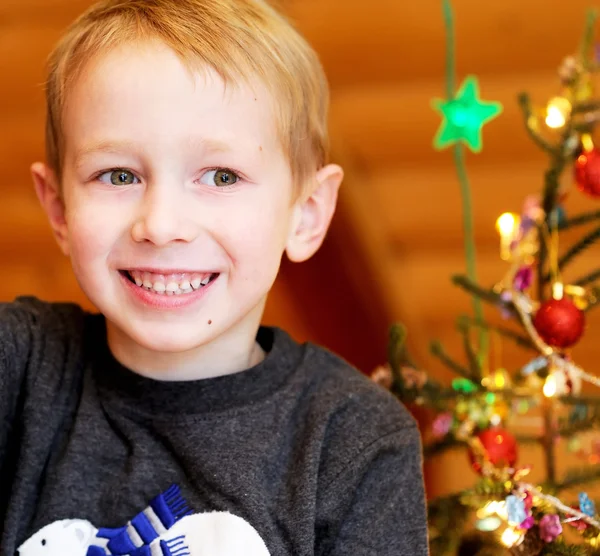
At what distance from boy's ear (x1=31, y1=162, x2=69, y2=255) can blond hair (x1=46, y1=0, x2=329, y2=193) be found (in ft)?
0.05

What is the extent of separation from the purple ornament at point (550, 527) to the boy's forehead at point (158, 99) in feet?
1.93

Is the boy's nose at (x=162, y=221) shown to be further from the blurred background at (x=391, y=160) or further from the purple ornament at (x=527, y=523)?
the blurred background at (x=391, y=160)

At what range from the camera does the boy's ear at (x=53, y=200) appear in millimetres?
1136

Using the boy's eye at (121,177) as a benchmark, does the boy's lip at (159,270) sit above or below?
below

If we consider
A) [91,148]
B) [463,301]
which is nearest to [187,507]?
[91,148]

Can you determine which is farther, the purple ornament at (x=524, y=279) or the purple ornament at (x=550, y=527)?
the purple ornament at (x=524, y=279)

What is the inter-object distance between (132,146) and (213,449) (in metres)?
0.37

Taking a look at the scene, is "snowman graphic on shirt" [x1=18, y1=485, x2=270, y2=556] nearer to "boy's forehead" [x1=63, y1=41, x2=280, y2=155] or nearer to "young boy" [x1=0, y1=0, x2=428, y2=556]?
"young boy" [x1=0, y1=0, x2=428, y2=556]

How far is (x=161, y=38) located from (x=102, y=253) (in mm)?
249

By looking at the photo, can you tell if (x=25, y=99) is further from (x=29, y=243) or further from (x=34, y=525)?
(x=34, y=525)

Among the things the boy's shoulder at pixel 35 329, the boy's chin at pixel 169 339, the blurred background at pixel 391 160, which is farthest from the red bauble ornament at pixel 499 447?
the blurred background at pixel 391 160

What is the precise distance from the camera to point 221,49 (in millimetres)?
1003

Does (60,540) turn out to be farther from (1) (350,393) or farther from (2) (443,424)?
(2) (443,424)

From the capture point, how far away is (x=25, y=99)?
2.16 metres
